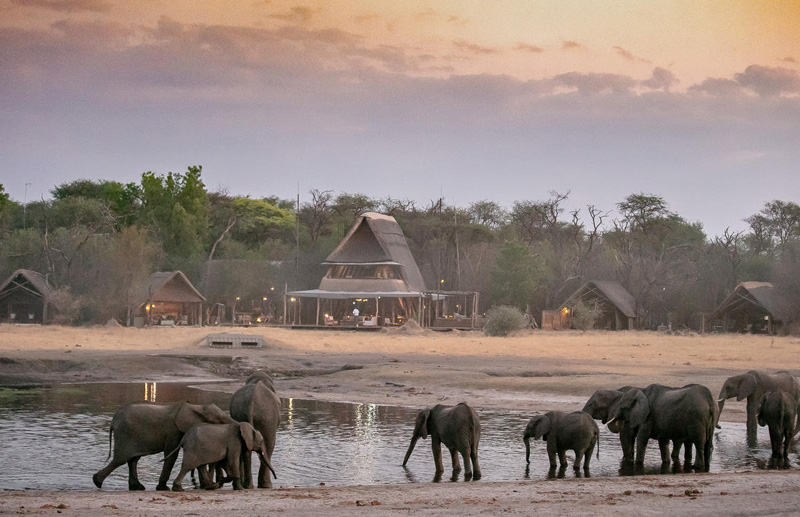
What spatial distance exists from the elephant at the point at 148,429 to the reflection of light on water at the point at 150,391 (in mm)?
11601

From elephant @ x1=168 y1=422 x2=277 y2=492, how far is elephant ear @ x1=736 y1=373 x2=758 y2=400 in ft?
32.6

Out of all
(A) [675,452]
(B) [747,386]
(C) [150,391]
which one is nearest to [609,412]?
(A) [675,452]

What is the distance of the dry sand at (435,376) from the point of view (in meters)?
10.3

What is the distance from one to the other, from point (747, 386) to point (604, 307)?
48670 millimetres

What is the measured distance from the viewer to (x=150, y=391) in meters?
26.5

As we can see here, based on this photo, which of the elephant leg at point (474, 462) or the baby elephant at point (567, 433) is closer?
the elephant leg at point (474, 462)

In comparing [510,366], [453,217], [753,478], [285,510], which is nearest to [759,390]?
[753,478]

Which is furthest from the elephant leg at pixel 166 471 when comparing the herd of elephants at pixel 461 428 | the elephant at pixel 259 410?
the elephant at pixel 259 410

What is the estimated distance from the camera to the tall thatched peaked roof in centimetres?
6638

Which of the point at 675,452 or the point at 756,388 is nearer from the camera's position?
the point at 675,452

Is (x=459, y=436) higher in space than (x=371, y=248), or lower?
lower

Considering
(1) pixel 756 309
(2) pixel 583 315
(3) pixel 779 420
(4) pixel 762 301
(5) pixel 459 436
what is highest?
(4) pixel 762 301

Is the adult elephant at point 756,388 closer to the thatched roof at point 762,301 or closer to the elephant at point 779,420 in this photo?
the elephant at point 779,420

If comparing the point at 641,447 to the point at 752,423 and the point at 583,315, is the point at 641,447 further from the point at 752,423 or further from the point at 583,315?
the point at 583,315
